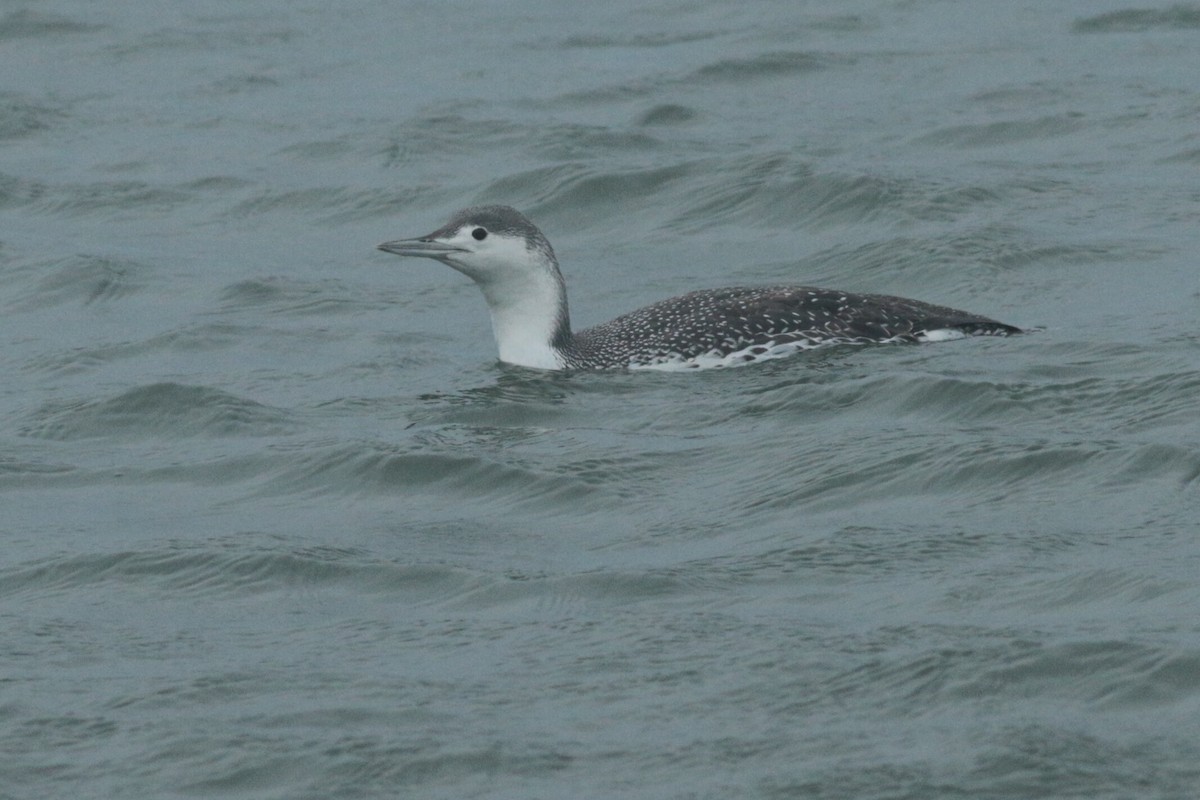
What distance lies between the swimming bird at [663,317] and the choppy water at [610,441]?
16 cm

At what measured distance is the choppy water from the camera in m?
7.99

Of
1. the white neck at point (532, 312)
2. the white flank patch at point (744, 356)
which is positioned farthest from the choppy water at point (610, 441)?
the white neck at point (532, 312)

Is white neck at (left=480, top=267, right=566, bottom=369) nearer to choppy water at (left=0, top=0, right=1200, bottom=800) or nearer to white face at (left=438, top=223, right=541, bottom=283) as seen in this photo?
white face at (left=438, top=223, right=541, bottom=283)

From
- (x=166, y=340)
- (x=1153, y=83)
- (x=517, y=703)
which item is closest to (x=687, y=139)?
(x=1153, y=83)

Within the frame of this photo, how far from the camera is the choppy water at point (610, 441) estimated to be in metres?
7.99

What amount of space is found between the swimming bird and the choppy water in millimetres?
159

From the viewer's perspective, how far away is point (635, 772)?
7605 millimetres

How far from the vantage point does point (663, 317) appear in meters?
13.2

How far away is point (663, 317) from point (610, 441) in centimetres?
152

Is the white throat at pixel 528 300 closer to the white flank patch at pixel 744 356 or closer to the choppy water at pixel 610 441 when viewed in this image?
the choppy water at pixel 610 441

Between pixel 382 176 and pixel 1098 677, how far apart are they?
12.2m

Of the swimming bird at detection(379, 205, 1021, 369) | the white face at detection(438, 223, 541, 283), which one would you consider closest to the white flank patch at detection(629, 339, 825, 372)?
the swimming bird at detection(379, 205, 1021, 369)

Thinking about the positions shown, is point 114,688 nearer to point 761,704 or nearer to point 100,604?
point 100,604

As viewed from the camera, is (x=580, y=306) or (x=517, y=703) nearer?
(x=517, y=703)
